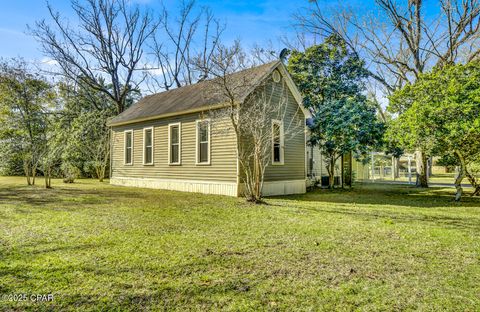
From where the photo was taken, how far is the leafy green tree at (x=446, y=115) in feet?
29.5

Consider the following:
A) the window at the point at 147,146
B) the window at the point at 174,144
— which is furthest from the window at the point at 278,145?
the window at the point at 147,146

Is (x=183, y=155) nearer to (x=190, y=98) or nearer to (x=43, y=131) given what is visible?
(x=190, y=98)

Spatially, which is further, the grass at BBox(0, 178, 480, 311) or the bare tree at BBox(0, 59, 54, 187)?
the bare tree at BBox(0, 59, 54, 187)

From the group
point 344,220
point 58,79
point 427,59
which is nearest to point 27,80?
point 58,79

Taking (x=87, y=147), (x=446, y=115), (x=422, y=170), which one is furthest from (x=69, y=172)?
(x=422, y=170)

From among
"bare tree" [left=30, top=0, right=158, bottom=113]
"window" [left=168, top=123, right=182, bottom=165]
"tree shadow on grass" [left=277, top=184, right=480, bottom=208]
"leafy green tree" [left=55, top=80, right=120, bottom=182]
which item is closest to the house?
"window" [left=168, top=123, right=182, bottom=165]

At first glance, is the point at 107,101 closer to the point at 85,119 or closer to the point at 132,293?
the point at 85,119

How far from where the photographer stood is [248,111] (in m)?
10.9

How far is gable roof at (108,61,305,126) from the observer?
11.3 m

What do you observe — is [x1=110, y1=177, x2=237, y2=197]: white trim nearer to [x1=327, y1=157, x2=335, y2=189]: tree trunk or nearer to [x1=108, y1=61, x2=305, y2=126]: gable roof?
[x1=108, y1=61, x2=305, y2=126]: gable roof

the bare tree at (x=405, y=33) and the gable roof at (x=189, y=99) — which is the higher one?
the bare tree at (x=405, y=33)

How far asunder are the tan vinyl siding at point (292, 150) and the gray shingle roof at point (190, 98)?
5.33ft

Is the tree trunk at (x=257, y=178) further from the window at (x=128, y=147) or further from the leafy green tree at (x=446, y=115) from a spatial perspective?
the window at (x=128, y=147)

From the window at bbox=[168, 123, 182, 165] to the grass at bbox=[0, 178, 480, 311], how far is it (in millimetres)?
6467
